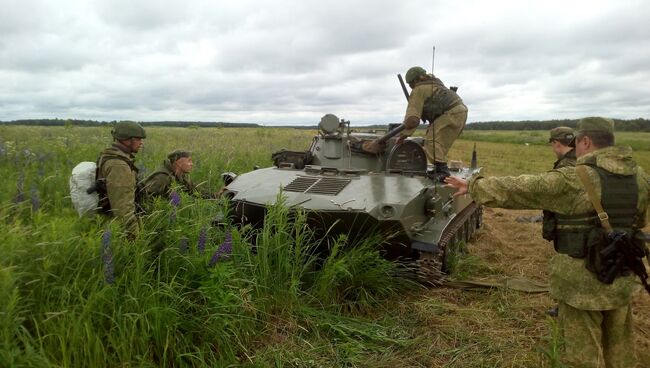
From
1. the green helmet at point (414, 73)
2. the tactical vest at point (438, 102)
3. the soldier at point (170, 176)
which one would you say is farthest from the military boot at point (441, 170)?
the soldier at point (170, 176)

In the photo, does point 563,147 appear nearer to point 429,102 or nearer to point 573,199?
point 429,102

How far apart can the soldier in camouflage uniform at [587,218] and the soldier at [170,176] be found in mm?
3022

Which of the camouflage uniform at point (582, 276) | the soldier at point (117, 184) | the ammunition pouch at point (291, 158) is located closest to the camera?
the camouflage uniform at point (582, 276)

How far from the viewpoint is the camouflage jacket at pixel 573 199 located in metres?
3.29

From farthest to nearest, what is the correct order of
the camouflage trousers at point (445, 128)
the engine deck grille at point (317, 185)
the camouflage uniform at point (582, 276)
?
the camouflage trousers at point (445, 128)
the engine deck grille at point (317, 185)
the camouflage uniform at point (582, 276)

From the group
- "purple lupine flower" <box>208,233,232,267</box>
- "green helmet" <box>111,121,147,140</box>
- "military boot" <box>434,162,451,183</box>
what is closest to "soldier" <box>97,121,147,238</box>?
"green helmet" <box>111,121,147,140</box>

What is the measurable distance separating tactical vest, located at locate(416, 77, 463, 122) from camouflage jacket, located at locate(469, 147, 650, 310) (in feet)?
10.9

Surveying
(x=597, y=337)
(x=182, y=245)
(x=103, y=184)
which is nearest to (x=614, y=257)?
(x=597, y=337)

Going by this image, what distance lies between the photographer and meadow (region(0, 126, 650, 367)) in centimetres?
284

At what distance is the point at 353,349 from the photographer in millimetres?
3869

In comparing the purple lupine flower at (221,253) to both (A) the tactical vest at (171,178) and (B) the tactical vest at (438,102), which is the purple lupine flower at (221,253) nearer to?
(A) the tactical vest at (171,178)

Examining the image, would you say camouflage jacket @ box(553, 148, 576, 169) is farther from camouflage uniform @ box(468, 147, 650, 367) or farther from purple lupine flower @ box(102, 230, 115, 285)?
purple lupine flower @ box(102, 230, 115, 285)

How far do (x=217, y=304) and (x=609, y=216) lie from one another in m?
2.49

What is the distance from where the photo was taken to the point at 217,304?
339 centimetres
